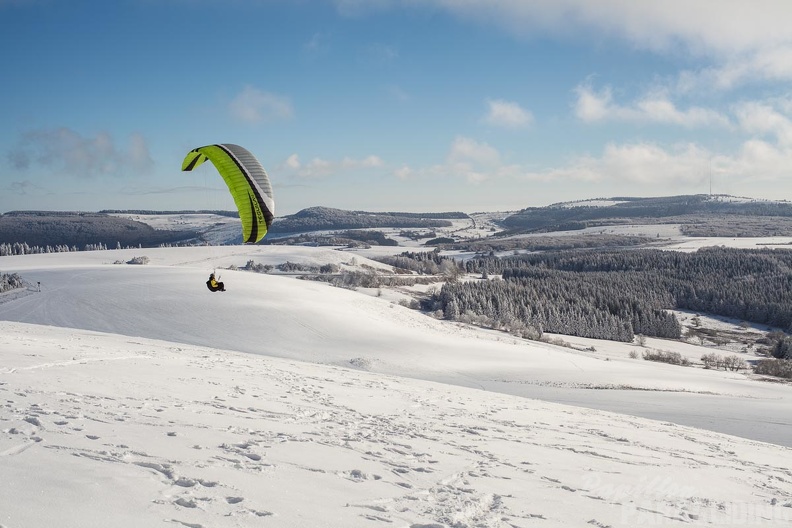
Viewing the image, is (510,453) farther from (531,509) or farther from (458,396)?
(458,396)

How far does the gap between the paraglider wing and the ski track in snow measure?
518 centimetres

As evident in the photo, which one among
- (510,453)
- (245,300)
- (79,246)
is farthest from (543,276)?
(79,246)

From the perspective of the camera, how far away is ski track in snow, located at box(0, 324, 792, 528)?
271 inches

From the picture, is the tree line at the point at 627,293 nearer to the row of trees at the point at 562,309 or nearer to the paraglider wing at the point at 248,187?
the row of trees at the point at 562,309

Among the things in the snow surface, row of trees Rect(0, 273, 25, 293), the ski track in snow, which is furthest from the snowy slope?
the ski track in snow

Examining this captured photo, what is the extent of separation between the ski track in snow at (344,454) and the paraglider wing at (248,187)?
5.18 m

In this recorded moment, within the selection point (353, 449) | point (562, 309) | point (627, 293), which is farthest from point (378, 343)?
point (627, 293)

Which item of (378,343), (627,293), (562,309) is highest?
(378,343)

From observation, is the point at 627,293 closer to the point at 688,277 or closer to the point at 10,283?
the point at 688,277

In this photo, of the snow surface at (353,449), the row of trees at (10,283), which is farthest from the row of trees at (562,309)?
the row of trees at (10,283)

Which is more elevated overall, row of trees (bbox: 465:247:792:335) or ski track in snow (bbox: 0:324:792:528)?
ski track in snow (bbox: 0:324:792:528)

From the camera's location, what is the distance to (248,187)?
17.5 metres

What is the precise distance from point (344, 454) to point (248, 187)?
10873mm

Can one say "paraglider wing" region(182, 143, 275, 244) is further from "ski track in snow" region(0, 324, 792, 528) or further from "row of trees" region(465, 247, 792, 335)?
"row of trees" region(465, 247, 792, 335)
